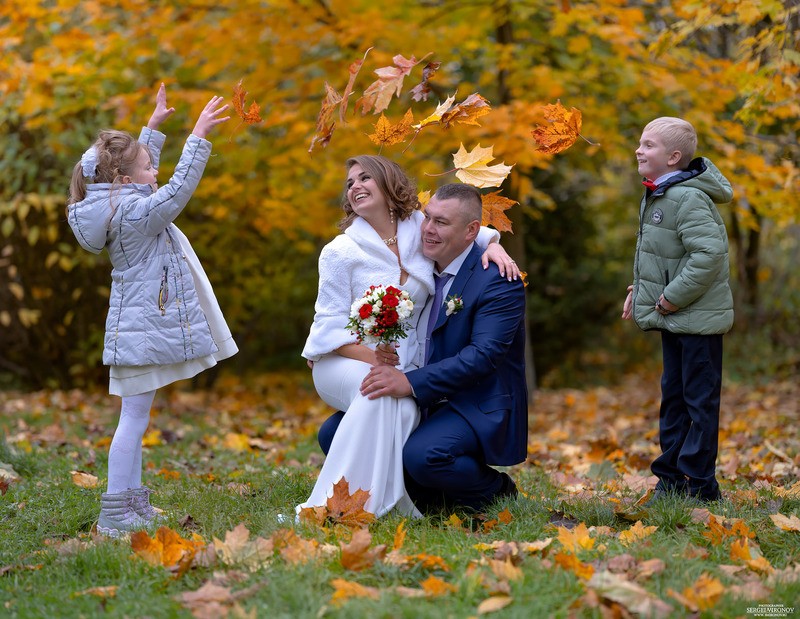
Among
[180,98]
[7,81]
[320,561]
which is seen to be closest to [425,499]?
[320,561]

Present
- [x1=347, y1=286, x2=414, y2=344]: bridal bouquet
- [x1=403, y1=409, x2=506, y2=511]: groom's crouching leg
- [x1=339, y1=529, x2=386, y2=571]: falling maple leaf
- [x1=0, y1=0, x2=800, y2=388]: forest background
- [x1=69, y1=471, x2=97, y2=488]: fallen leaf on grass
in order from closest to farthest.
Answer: [x1=339, y1=529, x2=386, y2=571]: falling maple leaf
[x1=347, y1=286, x2=414, y2=344]: bridal bouquet
[x1=403, y1=409, x2=506, y2=511]: groom's crouching leg
[x1=69, y1=471, x2=97, y2=488]: fallen leaf on grass
[x1=0, y1=0, x2=800, y2=388]: forest background

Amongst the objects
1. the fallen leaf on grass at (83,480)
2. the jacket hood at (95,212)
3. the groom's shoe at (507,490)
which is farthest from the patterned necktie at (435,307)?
the fallen leaf on grass at (83,480)

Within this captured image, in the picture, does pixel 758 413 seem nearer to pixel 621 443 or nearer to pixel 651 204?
pixel 621 443

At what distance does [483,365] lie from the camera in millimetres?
3746

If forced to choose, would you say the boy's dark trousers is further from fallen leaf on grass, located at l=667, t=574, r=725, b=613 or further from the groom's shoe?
fallen leaf on grass, located at l=667, t=574, r=725, b=613

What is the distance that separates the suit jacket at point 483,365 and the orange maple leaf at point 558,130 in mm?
629

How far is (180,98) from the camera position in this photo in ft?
24.3

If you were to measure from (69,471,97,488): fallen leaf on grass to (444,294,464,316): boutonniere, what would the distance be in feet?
6.91

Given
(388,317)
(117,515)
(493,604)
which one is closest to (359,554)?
(493,604)

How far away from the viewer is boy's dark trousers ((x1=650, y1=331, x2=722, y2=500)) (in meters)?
3.84

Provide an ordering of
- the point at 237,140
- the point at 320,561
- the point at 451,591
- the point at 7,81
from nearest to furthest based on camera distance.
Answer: the point at 451,591 < the point at 320,561 < the point at 7,81 < the point at 237,140

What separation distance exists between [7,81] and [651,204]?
551cm

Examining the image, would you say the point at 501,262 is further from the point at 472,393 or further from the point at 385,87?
the point at 385,87

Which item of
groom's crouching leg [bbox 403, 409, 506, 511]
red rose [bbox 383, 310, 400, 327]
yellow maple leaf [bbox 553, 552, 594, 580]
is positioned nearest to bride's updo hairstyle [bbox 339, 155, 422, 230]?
red rose [bbox 383, 310, 400, 327]
